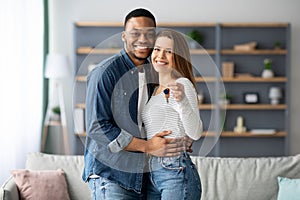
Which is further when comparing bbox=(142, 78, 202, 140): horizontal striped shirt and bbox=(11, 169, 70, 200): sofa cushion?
bbox=(11, 169, 70, 200): sofa cushion

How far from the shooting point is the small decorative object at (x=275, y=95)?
20.5 feet

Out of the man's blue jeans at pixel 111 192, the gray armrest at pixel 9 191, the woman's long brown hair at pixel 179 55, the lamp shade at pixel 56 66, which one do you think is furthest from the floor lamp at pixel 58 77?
the woman's long brown hair at pixel 179 55

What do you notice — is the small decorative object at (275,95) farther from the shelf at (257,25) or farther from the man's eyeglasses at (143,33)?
the man's eyeglasses at (143,33)

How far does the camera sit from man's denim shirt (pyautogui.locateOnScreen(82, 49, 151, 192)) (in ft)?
5.77

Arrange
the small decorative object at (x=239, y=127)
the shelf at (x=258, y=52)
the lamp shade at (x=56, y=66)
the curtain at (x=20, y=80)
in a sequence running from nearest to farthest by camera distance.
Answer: the curtain at (x=20, y=80) → the lamp shade at (x=56, y=66) → the shelf at (x=258, y=52) → the small decorative object at (x=239, y=127)

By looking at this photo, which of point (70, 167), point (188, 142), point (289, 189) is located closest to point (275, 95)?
point (289, 189)

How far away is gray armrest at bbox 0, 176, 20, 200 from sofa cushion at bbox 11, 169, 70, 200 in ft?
0.15

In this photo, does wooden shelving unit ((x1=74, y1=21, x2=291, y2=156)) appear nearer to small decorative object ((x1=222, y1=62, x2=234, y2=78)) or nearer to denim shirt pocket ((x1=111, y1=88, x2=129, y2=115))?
small decorative object ((x1=222, y1=62, x2=234, y2=78))

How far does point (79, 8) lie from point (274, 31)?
2.17m

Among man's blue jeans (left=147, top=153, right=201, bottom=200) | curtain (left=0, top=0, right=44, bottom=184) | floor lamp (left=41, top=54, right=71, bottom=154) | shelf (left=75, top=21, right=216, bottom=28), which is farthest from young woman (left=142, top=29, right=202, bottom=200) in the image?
shelf (left=75, top=21, right=216, bottom=28)

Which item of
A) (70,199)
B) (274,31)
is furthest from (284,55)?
(70,199)

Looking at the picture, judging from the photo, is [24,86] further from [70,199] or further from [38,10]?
[70,199]

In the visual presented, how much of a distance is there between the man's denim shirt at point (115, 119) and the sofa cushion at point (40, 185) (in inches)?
62.1

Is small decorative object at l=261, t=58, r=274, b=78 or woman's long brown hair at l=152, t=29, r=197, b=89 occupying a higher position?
small decorative object at l=261, t=58, r=274, b=78
